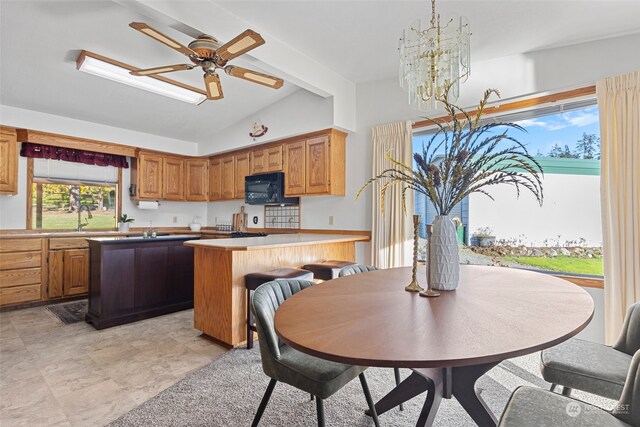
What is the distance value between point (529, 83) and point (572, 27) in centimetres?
49

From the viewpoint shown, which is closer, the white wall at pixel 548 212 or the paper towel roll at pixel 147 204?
the white wall at pixel 548 212

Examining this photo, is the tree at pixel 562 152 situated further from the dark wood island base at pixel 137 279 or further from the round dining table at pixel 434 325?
the dark wood island base at pixel 137 279

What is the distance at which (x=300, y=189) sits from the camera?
14.2 feet

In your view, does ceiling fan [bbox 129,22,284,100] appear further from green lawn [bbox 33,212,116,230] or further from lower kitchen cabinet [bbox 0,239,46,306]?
green lawn [bbox 33,212,116,230]

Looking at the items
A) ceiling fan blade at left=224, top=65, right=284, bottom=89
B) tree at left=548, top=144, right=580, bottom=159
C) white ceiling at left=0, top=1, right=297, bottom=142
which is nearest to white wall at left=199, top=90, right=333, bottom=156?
white ceiling at left=0, top=1, right=297, bottom=142

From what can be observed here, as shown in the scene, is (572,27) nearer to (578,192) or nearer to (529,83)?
(529,83)

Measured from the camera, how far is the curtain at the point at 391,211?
3648 millimetres

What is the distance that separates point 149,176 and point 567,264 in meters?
5.82

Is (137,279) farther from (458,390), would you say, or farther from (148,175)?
(458,390)

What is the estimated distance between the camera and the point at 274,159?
185 inches

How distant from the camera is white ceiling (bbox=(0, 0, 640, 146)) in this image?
8.22 ft

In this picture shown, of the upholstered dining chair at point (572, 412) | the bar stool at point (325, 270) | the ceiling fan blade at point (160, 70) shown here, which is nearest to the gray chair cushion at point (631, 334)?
the upholstered dining chair at point (572, 412)

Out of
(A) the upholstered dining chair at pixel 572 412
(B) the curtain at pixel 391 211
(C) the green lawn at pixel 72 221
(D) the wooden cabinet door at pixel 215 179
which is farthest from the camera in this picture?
(D) the wooden cabinet door at pixel 215 179

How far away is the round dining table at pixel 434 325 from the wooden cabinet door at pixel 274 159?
10.1 feet
